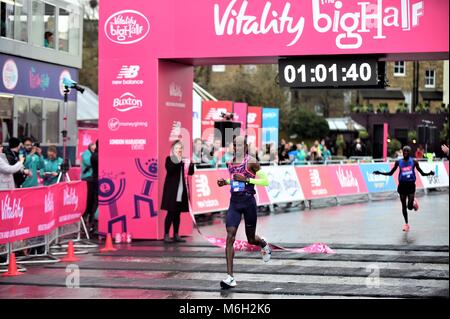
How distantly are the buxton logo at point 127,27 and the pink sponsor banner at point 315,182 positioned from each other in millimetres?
10325

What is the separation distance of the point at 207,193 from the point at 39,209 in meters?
8.13

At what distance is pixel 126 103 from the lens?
53.5 ft

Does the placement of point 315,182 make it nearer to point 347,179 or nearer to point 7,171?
point 347,179

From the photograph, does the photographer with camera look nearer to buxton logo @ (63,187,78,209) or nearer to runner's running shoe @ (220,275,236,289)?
buxton logo @ (63,187,78,209)

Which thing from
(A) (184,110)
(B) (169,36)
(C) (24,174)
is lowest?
(C) (24,174)

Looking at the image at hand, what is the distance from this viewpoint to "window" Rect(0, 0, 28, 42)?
21047 millimetres

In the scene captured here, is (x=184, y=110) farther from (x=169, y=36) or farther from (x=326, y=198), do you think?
(x=326, y=198)

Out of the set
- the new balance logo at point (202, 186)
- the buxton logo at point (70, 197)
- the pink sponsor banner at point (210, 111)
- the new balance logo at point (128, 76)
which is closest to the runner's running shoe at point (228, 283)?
the buxton logo at point (70, 197)

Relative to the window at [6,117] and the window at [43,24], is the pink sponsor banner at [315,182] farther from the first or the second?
the window at [6,117]

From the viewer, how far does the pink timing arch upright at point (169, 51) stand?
14.6m

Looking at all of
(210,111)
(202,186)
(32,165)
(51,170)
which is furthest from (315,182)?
(32,165)
